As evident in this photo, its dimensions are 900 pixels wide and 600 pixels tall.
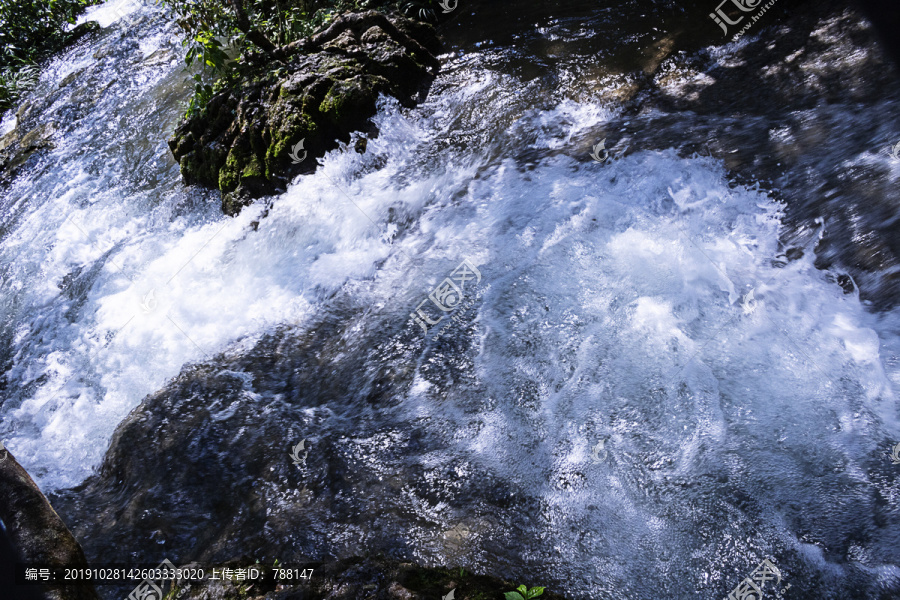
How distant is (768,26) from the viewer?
638 centimetres

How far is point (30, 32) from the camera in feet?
42.5

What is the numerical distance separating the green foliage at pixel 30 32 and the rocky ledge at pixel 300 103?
313 inches

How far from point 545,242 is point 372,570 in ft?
10.0

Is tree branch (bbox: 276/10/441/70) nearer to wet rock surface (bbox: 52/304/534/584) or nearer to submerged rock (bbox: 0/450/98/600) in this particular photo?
wet rock surface (bbox: 52/304/534/584)

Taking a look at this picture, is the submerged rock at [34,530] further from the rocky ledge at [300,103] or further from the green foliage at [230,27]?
the green foliage at [230,27]

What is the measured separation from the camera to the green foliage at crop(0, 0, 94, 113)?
12.3 metres

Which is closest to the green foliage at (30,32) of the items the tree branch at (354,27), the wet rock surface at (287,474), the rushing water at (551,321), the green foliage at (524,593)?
the rushing water at (551,321)

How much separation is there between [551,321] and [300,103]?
4.46m

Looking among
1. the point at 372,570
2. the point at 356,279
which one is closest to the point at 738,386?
the point at 372,570

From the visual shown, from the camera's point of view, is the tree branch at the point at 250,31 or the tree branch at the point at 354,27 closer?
the tree branch at the point at 250,31

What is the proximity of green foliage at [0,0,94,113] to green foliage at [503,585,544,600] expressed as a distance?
576 inches

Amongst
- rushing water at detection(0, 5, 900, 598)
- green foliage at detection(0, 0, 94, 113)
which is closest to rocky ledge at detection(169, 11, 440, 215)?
rushing water at detection(0, 5, 900, 598)

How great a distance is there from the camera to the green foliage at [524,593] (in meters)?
2.78

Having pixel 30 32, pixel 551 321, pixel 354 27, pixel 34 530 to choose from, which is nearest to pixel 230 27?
pixel 354 27
